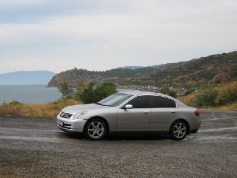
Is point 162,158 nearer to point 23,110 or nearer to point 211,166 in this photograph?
point 211,166

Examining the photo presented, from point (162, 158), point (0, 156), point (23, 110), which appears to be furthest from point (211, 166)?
point (23, 110)

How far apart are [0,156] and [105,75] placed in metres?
130

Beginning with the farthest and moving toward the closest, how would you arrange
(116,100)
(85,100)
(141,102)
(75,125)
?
(85,100), (116,100), (141,102), (75,125)

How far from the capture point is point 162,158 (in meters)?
9.22

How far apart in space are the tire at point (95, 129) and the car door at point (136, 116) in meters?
0.50

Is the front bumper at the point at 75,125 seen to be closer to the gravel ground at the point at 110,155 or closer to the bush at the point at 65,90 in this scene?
the gravel ground at the point at 110,155

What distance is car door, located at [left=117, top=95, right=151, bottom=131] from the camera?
38.9 ft

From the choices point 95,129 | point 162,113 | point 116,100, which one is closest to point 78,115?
point 95,129

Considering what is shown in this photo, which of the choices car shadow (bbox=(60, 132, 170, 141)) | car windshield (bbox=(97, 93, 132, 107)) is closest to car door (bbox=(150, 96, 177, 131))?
car shadow (bbox=(60, 132, 170, 141))

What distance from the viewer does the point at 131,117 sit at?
12.0 m

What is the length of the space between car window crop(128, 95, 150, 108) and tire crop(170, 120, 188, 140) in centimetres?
114

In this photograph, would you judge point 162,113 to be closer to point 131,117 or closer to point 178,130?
point 178,130

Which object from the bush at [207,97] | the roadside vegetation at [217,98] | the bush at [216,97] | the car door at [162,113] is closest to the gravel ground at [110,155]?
the car door at [162,113]

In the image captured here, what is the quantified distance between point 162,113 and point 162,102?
0.46 metres
